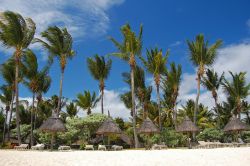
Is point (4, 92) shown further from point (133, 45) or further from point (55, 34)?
point (133, 45)

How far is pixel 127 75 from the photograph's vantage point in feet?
115

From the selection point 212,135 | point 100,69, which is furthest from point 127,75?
point 212,135

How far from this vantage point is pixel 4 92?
36.7 meters

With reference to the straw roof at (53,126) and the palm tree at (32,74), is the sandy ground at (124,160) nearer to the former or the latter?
the straw roof at (53,126)

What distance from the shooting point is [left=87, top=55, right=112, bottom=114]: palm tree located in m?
32.3

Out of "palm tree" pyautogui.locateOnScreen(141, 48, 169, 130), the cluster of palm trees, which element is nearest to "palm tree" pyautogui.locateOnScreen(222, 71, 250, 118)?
the cluster of palm trees

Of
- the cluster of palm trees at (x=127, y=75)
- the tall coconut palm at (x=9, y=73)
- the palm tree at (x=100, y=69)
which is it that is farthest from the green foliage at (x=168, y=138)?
the tall coconut palm at (x=9, y=73)

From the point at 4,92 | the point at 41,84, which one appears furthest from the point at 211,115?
the point at 4,92

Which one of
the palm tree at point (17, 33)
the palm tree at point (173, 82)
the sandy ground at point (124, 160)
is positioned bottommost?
the sandy ground at point (124, 160)

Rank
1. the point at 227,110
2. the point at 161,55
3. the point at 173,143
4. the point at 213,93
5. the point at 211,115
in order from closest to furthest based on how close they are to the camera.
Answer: the point at 173,143
the point at 161,55
the point at 213,93
the point at 227,110
the point at 211,115

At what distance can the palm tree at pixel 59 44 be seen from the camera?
2691cm

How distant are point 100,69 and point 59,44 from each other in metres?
6.85

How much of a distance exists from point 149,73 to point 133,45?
3.53m

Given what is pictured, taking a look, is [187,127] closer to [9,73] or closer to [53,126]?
[53,126]
